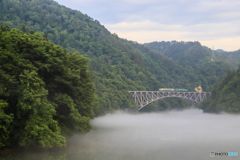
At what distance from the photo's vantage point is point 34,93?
3188cm

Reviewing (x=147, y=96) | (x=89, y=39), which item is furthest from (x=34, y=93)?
(x=89, y=39)

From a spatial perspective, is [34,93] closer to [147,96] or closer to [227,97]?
[227,97]

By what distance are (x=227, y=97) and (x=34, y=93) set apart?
66.7m

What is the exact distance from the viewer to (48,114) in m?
32.8

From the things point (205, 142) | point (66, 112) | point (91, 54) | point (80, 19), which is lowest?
point (205, 142)

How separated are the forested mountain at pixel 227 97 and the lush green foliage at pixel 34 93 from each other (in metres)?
54.2

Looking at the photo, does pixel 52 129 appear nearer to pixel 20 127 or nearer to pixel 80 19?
pixel 20 127

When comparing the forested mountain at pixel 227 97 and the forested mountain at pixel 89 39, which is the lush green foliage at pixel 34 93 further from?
the forested mountain at pixel 89 39

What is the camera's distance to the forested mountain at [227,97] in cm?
9044

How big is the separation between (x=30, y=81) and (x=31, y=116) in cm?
216

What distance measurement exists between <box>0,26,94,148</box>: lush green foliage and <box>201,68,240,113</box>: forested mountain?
5423 centimetres

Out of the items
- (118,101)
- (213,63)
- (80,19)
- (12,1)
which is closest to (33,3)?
(12,1)

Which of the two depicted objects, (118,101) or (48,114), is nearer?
(48,114)

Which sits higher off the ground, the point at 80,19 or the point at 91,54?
the point at 80,19
